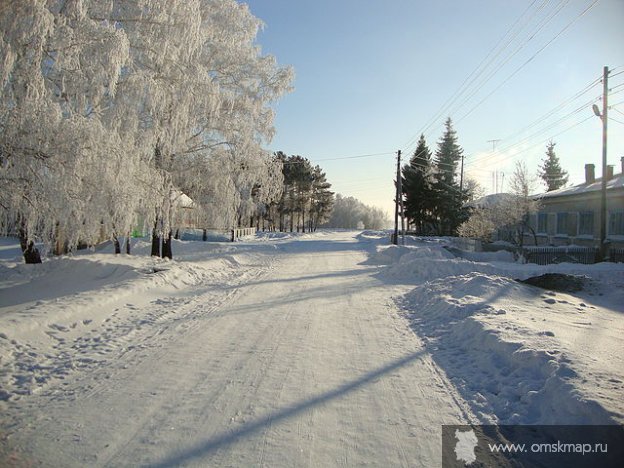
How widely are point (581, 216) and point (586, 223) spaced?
2.13 feet

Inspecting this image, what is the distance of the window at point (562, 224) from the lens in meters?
27.3

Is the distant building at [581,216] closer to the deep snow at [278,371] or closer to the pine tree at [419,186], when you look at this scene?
the deep snow at [278,371]

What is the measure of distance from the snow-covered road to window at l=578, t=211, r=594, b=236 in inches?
922

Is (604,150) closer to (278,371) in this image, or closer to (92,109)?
(278,371)

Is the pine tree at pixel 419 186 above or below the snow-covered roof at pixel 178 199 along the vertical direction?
above

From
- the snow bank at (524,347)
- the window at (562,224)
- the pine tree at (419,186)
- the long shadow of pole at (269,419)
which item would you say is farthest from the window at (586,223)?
the long shadow of pole at (269,419)

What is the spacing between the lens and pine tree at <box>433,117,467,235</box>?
157 feet

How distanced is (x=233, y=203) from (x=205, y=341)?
391 inches

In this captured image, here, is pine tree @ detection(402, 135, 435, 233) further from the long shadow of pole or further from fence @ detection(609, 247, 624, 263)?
the long shadow of pole

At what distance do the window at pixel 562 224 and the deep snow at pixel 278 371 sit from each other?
64.8 ft

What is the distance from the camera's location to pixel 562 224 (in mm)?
27734

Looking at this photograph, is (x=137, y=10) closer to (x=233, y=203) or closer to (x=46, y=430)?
(x=233, y=203)

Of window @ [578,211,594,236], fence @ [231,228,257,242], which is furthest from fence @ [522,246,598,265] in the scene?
fence @ [231,228,257,242]

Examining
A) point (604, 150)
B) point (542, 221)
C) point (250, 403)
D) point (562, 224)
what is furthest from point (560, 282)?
point (542, 221)
